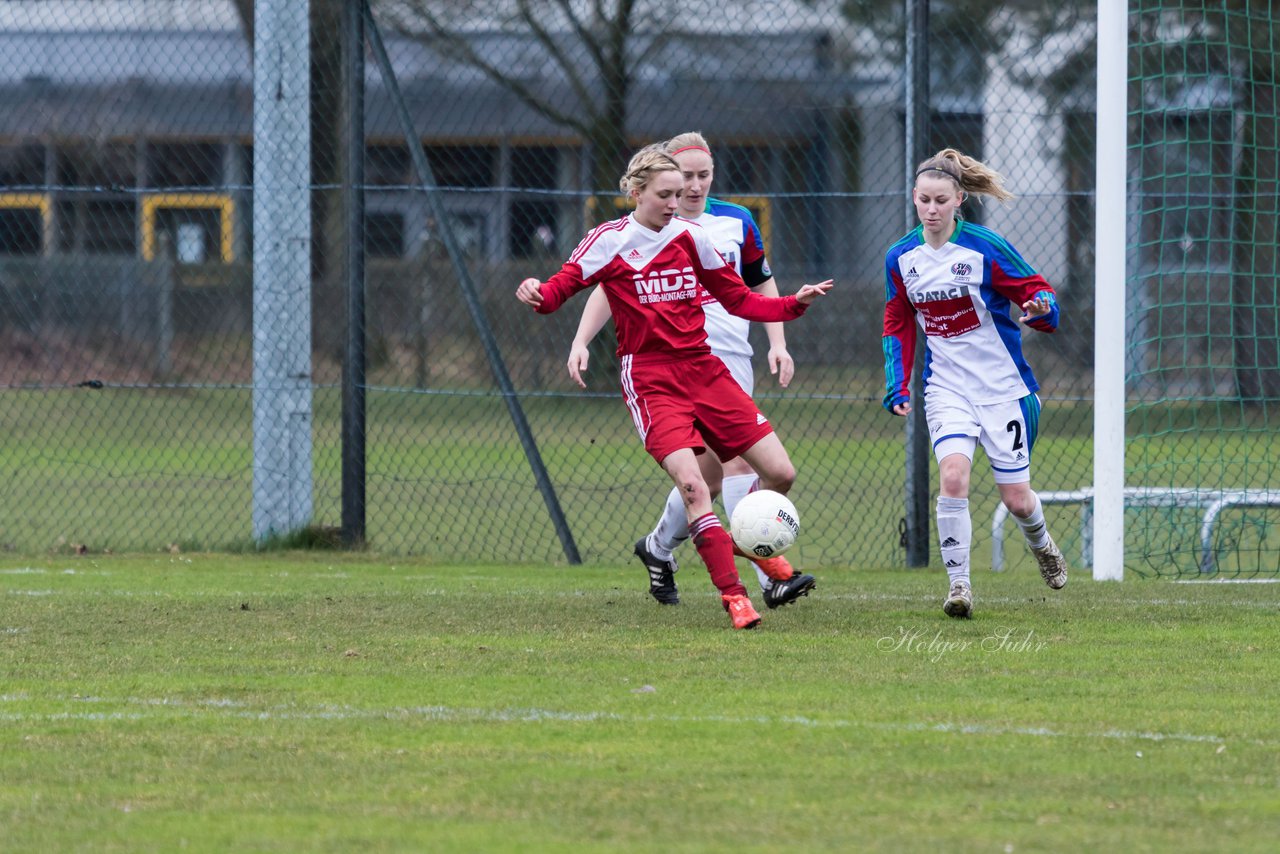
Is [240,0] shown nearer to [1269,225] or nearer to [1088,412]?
[1088,412]

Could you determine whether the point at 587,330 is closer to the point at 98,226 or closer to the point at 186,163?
the point at 98,226

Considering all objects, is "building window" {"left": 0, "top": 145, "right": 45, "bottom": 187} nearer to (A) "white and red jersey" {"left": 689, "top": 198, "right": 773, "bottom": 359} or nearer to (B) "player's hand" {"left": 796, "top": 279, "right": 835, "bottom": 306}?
(A) "white and red jersey" {"left": 689, "top": 198, "right": 773, "bottom": 359}

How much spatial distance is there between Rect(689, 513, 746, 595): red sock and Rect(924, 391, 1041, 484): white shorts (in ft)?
3.35

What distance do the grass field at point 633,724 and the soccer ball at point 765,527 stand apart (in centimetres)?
30

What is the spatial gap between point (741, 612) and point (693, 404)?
88 centimetres

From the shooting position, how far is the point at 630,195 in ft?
21.5

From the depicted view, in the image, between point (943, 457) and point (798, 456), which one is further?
point (798, 456)

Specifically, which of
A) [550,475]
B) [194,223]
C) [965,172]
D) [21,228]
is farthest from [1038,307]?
[21,228]

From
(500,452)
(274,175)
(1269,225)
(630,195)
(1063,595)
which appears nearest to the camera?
(630,195)

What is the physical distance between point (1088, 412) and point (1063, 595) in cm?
380

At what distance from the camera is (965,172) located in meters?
6.70

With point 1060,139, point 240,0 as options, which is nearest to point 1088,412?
point 1060,139

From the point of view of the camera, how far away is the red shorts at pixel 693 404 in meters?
6.44

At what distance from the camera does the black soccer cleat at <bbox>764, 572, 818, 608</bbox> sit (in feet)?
20.8
